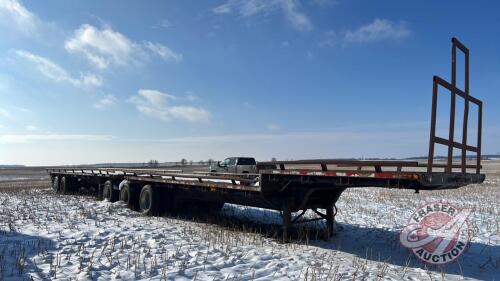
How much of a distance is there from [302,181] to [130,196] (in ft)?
26.3

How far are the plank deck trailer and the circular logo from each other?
4.97 feet

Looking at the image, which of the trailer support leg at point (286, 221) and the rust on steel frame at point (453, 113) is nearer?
the rust on steel frame at point (453, 113)

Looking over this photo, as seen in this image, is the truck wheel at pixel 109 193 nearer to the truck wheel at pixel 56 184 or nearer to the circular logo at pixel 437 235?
the truck wheel at pixel 56 184

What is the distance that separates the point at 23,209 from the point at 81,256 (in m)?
7.16

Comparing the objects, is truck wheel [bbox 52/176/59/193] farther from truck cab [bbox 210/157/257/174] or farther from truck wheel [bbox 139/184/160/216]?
truck wheel [bbox 139/184/160/216]

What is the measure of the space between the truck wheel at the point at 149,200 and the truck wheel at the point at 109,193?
2.63 meters

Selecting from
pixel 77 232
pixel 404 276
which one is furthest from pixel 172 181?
pixel 404 276

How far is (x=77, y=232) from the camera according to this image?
9.36 metres

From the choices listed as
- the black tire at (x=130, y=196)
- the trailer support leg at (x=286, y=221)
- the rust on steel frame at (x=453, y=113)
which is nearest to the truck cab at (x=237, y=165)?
the black tire at (x=130, y=196)

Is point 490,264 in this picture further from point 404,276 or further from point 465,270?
point 404,276

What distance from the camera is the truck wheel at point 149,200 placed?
13367 mm

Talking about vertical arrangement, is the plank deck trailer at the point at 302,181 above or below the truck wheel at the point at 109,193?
above

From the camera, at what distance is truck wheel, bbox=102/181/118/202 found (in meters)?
16.3

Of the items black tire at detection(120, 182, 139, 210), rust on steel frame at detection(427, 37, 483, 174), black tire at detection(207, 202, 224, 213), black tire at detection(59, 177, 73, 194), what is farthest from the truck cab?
rust on steel frame at detection(427, 37, 483, 174)
